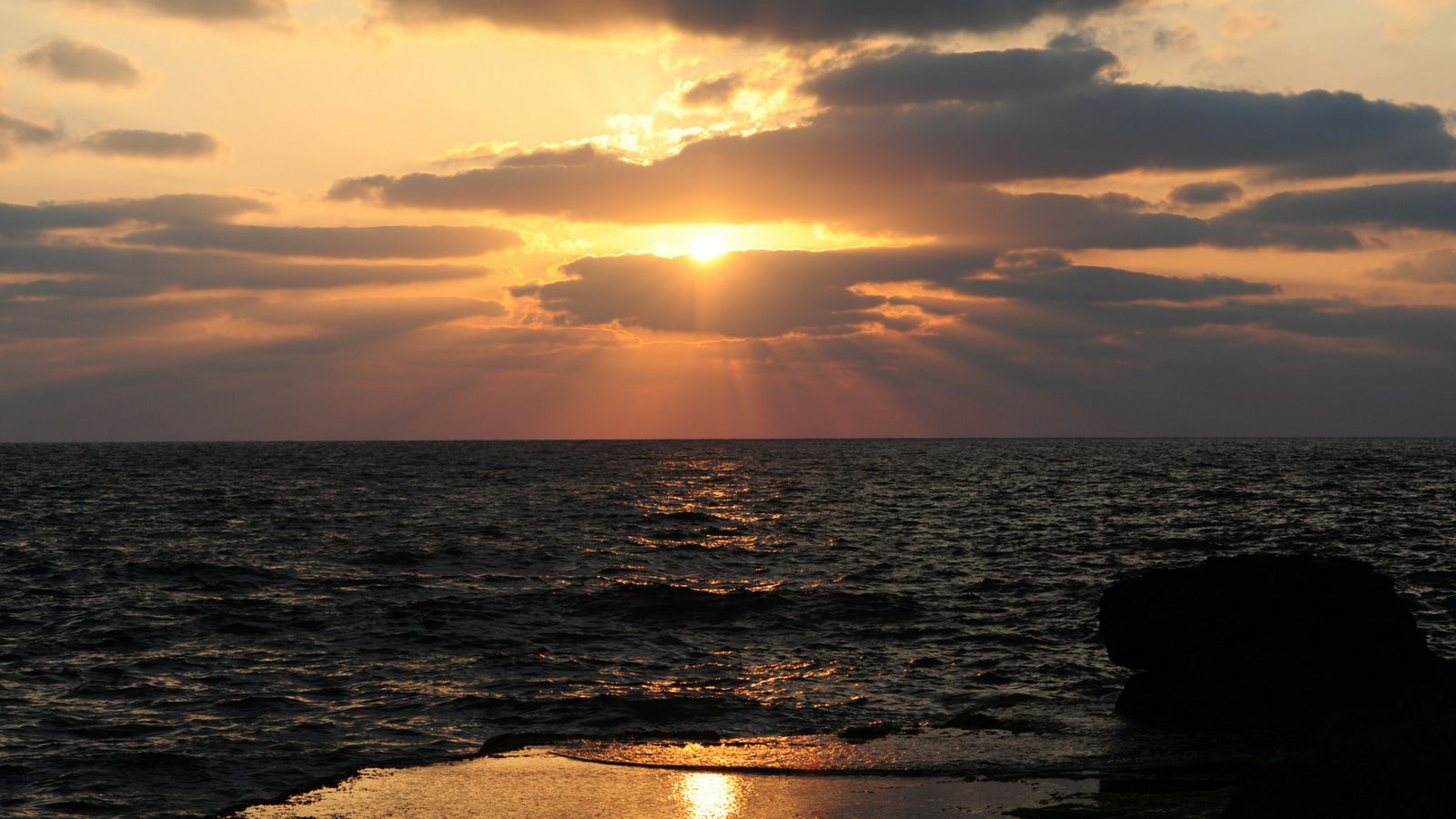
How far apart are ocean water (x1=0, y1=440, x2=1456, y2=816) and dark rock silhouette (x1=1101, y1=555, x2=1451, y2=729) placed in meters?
1.37

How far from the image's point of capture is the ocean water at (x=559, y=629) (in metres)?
18.8

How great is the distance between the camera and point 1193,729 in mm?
18422

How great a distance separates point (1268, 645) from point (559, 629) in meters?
17.0

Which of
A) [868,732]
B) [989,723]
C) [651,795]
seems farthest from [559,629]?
[651,795]

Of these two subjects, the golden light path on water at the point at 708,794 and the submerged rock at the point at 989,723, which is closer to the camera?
the golden light path on water at the point at 708,794

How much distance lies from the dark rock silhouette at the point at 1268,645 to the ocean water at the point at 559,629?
54.1 inches

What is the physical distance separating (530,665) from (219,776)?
28.1 ft

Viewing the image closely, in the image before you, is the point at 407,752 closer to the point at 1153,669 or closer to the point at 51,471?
the point at 1153,669

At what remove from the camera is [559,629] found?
29.9 metres

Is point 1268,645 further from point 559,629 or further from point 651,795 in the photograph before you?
point 559,629

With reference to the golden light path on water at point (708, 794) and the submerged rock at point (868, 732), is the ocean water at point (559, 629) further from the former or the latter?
the golden light path on water at point (708, 794)

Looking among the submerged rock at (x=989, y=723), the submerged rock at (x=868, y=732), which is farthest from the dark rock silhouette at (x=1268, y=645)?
the submerged rock at (x=868, y=732)

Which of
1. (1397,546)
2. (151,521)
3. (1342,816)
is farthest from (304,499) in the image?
(1342,816)

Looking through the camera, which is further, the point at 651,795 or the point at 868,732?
the point at 868,732
